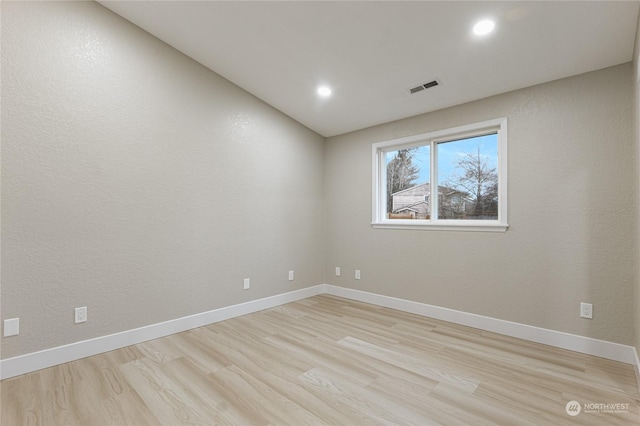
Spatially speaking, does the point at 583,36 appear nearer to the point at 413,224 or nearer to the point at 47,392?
the point at 413,224

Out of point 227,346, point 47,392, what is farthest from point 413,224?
point 47,392

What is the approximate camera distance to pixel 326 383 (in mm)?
2049

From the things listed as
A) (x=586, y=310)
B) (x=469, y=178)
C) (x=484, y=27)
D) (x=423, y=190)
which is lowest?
(x=586, y=310)

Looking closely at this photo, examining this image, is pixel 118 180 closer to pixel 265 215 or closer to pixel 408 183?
pixel 265 215

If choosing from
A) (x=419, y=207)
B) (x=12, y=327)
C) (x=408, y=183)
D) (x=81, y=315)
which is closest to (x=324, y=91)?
(x=408, y=183)

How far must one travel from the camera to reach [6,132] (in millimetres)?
2117

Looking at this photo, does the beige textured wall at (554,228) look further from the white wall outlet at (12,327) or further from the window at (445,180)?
the white wall outlet at (12,327)

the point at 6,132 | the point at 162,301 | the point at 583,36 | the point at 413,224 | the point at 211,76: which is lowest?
the point at 162,301

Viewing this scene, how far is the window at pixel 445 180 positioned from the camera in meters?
3.12

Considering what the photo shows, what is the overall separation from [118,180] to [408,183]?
3.23 metres

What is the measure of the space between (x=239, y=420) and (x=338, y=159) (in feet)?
11.6

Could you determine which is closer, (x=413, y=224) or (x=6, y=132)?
(x=6, y=132)

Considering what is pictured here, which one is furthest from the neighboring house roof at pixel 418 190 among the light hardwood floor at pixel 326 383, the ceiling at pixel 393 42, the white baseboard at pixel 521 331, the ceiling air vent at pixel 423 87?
the light hardwood floor at pixel 326 383

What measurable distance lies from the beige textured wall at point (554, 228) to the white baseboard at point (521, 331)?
5 cm
